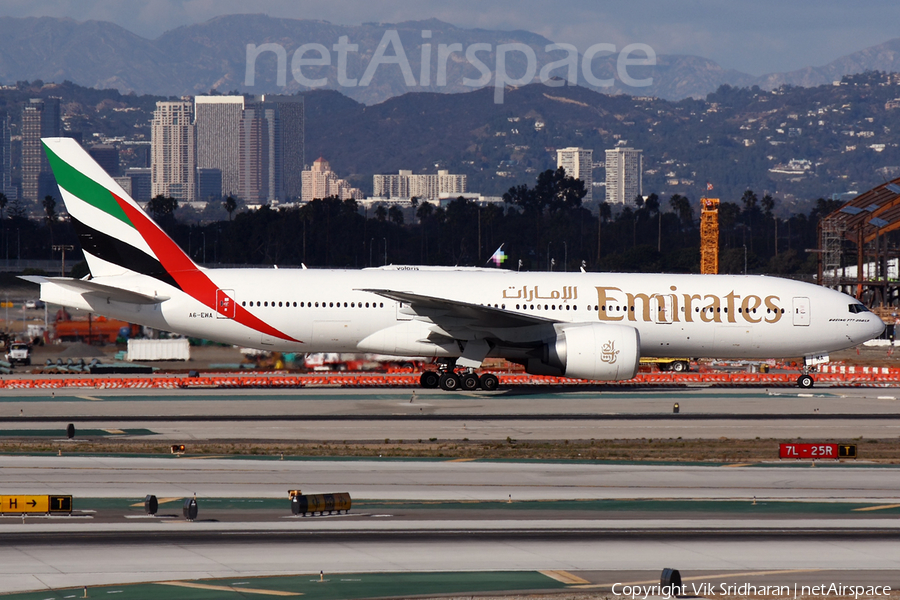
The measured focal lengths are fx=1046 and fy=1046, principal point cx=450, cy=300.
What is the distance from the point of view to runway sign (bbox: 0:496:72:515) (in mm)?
17047

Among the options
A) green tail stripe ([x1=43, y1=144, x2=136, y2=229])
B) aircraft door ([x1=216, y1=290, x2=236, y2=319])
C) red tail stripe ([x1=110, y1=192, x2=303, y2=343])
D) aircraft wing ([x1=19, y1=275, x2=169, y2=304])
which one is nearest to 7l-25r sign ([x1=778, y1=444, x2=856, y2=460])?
red tail stripe ([x1=110, y1=192, x2=303, y2=343])

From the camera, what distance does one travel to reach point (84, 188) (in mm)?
35531

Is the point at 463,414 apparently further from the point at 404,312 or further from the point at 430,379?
the point at 430,379

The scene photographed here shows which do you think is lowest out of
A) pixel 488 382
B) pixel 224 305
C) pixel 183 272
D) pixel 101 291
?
pixel 488 382

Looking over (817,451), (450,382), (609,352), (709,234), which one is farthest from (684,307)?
(709,234)

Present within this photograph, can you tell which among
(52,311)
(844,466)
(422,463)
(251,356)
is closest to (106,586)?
(422,463)

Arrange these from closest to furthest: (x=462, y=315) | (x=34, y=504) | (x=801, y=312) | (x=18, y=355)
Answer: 1. (x=34, y=504)
2. (x=462, y=315)
3. (x=801, y=312)
4. (x=18, y=355)

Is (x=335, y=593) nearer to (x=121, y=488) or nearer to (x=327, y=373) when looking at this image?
(x=121, y=488)

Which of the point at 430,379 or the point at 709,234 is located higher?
the point at 709,234

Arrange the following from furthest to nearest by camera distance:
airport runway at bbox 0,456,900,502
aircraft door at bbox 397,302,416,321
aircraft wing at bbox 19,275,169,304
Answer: aircraft door at bbox 397,302,416,321
aircraft wing at bbox 19,275,169,304
airport runway at bbox 0,456,900,502

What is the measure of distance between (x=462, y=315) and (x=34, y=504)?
63.8 ft

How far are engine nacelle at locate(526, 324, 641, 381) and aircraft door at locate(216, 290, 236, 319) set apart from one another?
10876 millimetres

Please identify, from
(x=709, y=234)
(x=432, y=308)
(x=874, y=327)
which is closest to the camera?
(x=432, y=308)

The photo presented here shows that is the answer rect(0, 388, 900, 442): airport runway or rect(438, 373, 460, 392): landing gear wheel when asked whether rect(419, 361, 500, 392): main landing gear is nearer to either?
rect(438, 373, 460, 392): landing gear wheel
